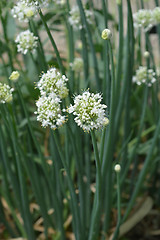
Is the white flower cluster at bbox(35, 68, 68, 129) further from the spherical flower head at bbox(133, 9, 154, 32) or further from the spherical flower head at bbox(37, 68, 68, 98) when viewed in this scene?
the spherical flower head at bbox(133, 9, 154, 32)

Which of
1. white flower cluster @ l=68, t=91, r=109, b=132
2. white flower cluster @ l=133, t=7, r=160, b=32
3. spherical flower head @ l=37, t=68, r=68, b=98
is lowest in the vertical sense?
white flower cluster @ l=68, t=91, r=109, b=132

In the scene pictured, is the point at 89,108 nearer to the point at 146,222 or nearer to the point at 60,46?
the point at 146,222

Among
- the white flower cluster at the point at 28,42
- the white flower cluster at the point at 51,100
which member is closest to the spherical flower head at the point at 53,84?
the white flower cluster at the point at 51,100

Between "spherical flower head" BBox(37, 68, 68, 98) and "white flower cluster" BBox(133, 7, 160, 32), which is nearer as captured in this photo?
"spherical flower head" BBox(37, 68, 68, 98)

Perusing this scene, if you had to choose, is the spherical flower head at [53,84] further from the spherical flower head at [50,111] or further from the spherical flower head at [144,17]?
the spherical flower head at [144,17]

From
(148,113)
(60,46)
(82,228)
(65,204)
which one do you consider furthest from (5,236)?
(60,46)

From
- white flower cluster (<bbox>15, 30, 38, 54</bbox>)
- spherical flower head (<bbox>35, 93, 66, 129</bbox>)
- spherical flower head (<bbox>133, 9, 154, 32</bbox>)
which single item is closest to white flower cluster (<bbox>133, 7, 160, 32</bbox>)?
spherical flower head (<bbox>133, 9, 154, 32</bbox>)

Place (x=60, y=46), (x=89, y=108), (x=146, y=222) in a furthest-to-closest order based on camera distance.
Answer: (x=60, y=46), (x=146, y=222), (x=89, y=108)

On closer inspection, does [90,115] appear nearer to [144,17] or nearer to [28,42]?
[28,42]

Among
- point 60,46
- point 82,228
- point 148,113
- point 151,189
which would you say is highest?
point 60,46
